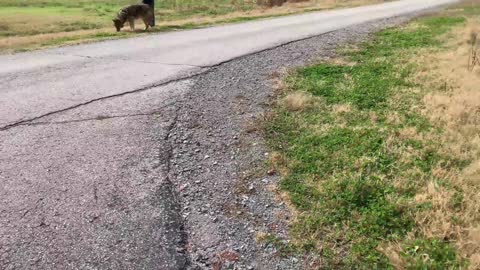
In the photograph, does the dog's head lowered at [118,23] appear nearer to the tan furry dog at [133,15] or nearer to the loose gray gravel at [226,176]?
the tan furry dog at [133,15]

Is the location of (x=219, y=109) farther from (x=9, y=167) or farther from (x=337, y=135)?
(x=9, y=167)

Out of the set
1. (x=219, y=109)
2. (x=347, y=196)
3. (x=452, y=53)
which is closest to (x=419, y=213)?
(x=347, y=196)

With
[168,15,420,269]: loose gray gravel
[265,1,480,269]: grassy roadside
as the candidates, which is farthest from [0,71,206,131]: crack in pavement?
[265,1,480,269]: grassy roadside

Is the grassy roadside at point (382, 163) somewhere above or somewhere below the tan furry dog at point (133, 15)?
below

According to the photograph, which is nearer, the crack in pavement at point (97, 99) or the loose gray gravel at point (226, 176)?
the loose gray gravel at point (226, 176)

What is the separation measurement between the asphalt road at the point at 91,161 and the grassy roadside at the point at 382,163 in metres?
1.20

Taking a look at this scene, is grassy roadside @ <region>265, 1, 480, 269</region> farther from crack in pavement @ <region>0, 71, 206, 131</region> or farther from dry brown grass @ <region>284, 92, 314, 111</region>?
crack in pavement @ <region>0, 71, 206, 131</region>

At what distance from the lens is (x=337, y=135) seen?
5273 millimetres

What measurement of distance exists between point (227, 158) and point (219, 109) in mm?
1609

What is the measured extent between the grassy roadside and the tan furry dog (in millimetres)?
8679

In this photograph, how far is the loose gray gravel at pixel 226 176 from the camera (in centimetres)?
337

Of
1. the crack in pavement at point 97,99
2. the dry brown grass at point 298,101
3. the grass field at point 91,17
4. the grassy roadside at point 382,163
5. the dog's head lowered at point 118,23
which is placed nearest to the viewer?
the grassy roadside at point 382,163

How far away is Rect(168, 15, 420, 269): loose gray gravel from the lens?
3367mm

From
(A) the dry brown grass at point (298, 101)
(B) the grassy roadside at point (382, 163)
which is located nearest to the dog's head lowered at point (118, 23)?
(B) the grassy roadside at point (382, 163)
